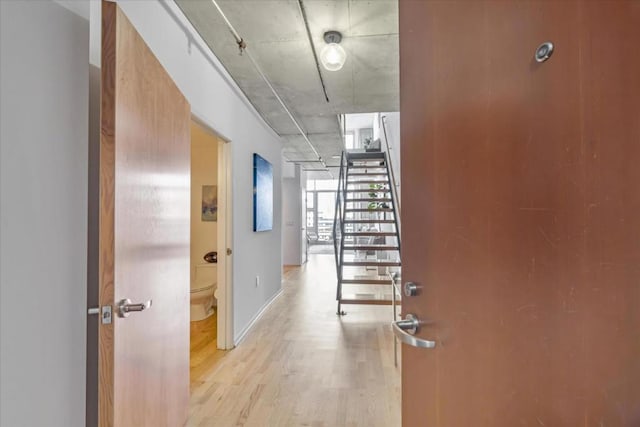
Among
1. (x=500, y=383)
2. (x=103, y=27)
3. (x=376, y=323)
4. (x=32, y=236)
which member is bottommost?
(x=376, y=323)

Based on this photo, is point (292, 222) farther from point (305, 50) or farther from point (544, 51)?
point (544, 51)

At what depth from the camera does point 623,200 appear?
440 millimetres

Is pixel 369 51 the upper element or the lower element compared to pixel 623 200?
upper

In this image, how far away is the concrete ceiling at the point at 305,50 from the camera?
6.68ft

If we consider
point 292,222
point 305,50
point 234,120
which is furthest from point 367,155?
point 305,50

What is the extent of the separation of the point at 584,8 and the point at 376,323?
357 centimetres

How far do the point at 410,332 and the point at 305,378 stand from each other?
5.72 feet

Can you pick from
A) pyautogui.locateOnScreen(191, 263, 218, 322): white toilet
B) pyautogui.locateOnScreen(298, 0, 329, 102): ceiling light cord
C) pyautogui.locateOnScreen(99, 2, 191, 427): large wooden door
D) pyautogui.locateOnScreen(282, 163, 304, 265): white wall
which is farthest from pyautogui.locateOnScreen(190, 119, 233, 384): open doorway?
pyautogui.locateOnScreen(282, 163, 304, 265): white wall

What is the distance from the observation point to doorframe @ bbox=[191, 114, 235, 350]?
283 cm

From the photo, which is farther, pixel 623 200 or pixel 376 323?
pixel 376 323

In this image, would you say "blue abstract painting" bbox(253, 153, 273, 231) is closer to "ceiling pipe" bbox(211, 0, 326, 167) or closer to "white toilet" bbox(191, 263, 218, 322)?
"ceiling pipe" bbox(211, 0, 326, 167)

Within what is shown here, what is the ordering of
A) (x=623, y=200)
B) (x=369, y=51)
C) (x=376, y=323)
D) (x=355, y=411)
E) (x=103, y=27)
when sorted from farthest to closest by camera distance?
(x=376, y=323) < (x=369, y=51) < (x=355, y=411) < (x=103, y=27) < (x=623, y=200)

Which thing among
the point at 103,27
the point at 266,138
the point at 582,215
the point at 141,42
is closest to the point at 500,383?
the point at 582,215

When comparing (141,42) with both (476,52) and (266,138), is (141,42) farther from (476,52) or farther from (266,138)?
(266,138)
